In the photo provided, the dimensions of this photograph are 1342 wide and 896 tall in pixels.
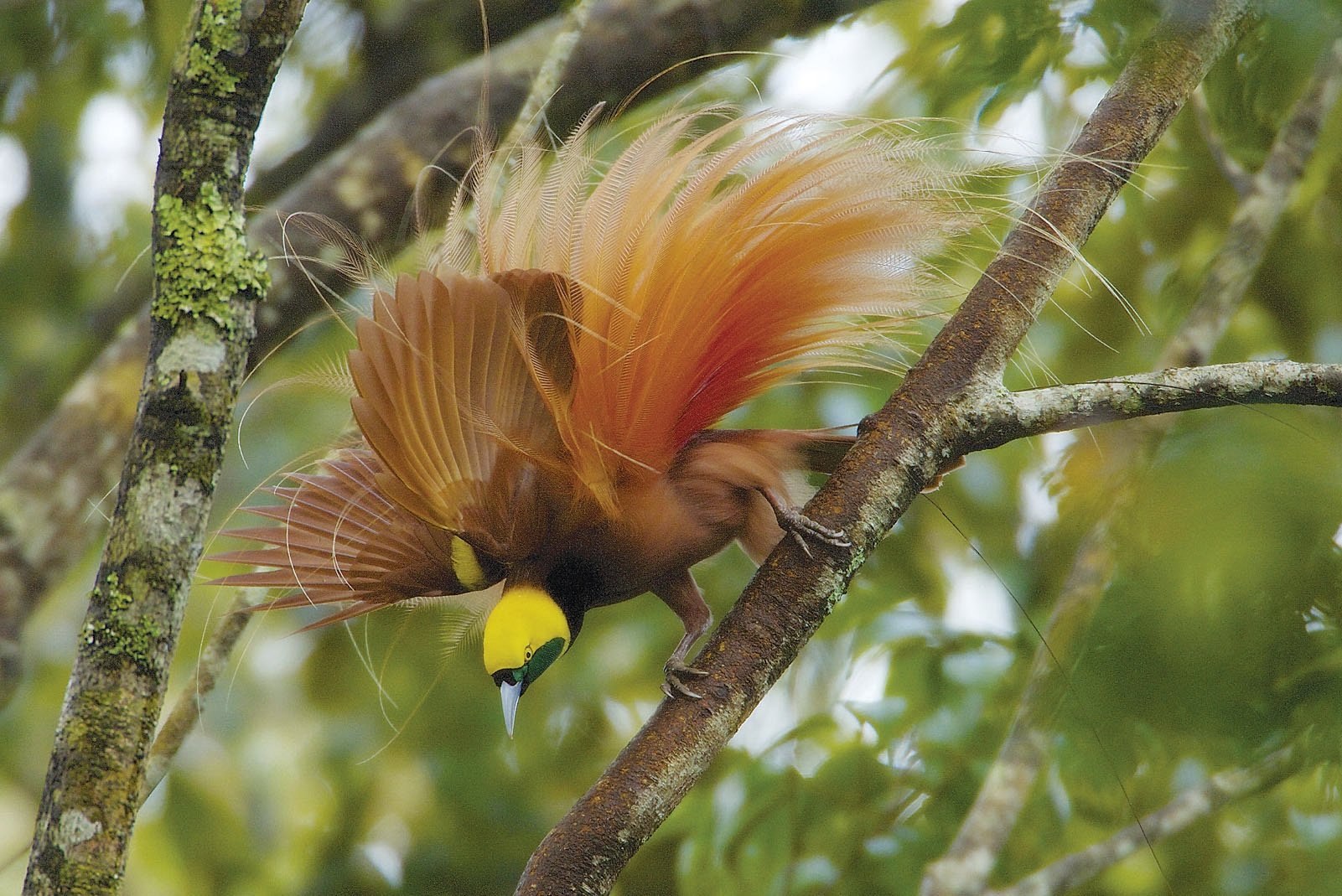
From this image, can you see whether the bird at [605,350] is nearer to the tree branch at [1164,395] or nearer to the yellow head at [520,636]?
the yellow head at [520,636]

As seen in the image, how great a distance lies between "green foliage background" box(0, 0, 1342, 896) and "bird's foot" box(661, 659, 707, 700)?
2.07 ft

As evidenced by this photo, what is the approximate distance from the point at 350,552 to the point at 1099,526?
5.34 feet

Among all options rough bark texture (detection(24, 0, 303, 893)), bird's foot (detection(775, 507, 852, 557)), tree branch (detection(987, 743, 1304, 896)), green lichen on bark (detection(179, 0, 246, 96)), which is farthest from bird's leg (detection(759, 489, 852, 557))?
tree branch (detection(987, 743, 1304, 896))

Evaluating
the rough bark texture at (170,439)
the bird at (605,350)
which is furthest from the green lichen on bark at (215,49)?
the bird at (605,350)

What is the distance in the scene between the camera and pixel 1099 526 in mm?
2686

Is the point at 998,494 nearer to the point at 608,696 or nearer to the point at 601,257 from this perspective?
the point at 608,696

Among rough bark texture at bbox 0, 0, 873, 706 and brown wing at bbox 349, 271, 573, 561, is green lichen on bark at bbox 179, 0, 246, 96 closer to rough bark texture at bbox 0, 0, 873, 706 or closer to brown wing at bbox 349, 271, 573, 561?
brown wing at bbox 349, 271, 573, 561

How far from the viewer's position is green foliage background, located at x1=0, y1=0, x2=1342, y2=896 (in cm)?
218

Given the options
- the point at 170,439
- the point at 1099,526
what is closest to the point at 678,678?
the point at 170,439

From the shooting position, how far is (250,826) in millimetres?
4086

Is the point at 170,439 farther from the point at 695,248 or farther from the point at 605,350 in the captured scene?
the point at 695,248

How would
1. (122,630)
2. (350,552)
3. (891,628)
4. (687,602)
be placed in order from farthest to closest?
(891,628) → (687,602) → (350,552) → (122,630)

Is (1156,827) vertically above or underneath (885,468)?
underneath

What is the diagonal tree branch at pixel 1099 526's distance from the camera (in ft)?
7.76
